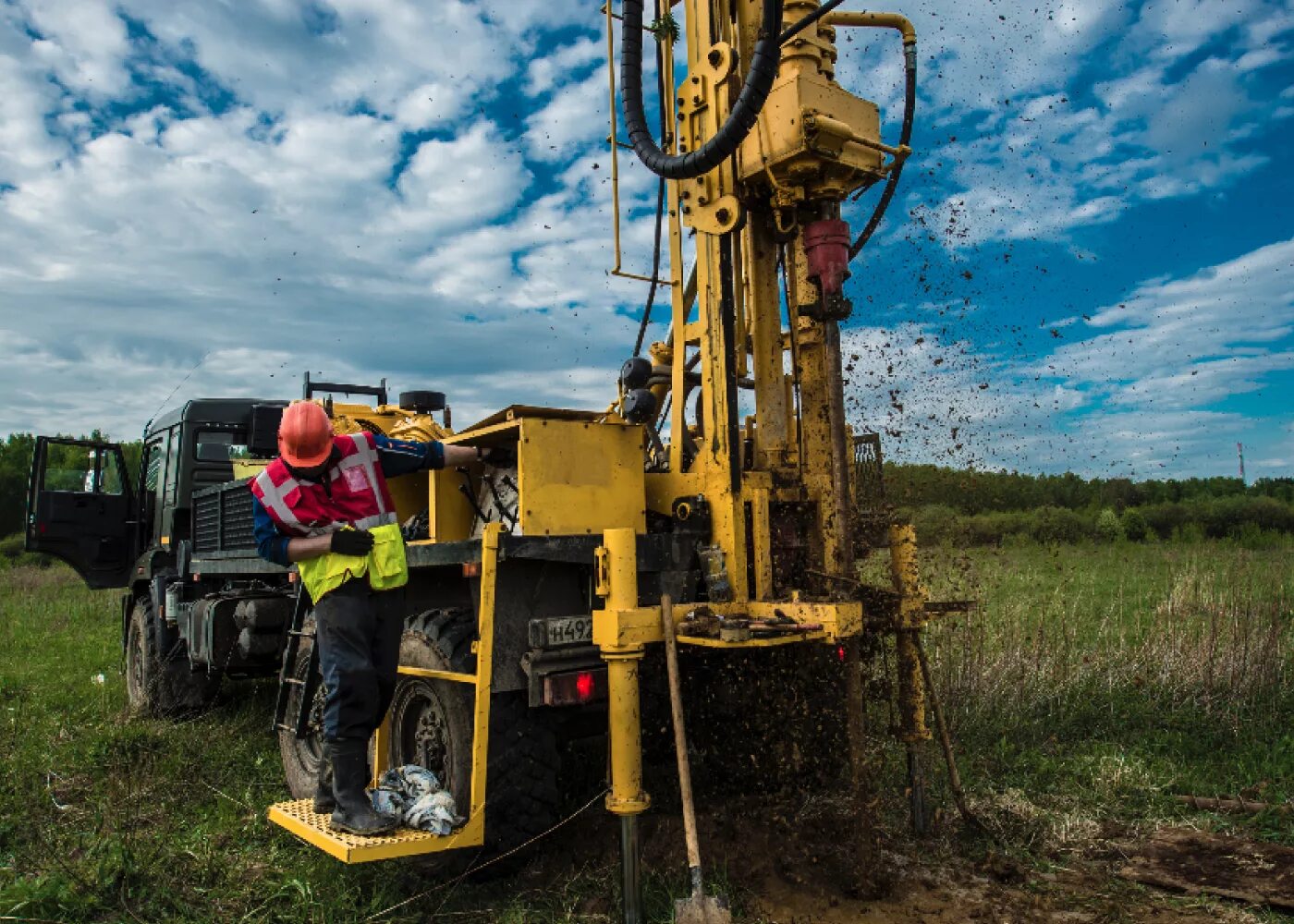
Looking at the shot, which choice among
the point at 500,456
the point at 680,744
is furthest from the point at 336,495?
the point at 680,744

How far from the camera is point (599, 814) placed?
5.09 metres

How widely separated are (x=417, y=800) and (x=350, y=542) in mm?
1120

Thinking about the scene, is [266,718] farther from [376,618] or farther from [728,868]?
[728,868]

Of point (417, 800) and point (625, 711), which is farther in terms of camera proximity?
point (417, 800)

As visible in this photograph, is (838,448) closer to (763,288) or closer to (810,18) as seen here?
(763,288)

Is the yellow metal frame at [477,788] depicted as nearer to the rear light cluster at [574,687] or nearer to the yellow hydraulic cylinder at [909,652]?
the rear light cluster at [574,687]

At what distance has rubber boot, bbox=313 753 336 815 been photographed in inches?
179

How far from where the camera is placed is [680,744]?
381 cm

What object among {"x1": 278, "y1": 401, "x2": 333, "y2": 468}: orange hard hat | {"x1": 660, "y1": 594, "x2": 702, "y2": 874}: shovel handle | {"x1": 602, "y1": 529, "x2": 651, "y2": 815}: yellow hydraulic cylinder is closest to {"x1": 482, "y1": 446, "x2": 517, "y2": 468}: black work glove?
{"x1": 278, "y1": 401, "x2": 333, "y2": 468}: orange hard hat

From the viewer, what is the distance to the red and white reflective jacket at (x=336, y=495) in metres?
4.31

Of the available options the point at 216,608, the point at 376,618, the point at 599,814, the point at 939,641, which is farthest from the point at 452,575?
the point at 939,641

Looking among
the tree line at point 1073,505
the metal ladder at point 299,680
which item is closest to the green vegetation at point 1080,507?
the tree line at point 1073,505

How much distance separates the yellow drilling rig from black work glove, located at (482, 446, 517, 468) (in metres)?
0.10

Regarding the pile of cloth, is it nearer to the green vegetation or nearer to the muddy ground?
the muddy ground
